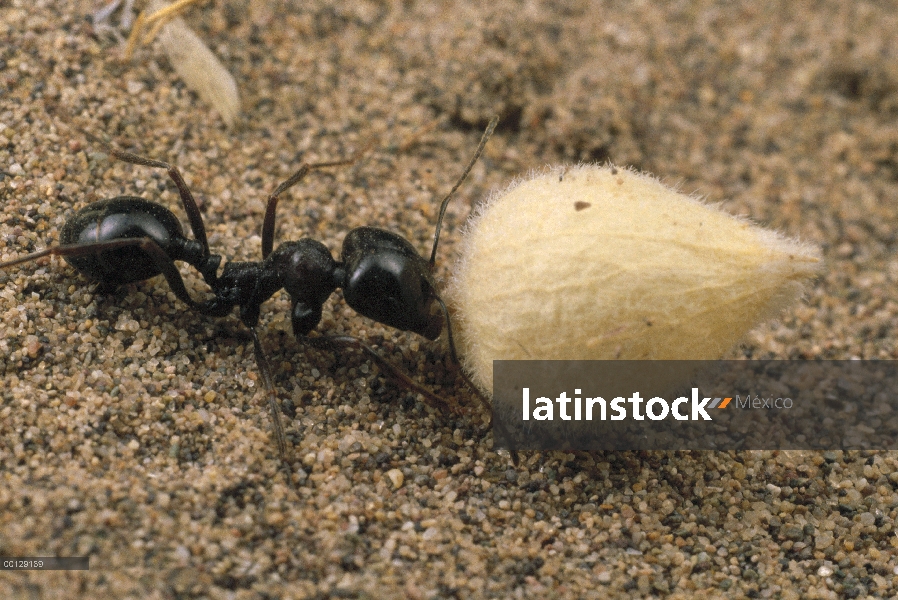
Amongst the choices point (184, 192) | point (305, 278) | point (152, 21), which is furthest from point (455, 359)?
point (152, 21)

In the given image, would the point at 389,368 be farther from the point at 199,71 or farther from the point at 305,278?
the point at 199,71

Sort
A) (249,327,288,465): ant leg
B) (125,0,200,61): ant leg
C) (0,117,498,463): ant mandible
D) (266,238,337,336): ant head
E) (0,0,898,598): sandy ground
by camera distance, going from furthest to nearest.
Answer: (125,0,200,61): ant leg < (266,238,337,336): ant head < (0,117,498,463): ant mandible < (249,327,288,465): ant leg < (0,0,898,598): sandy ground

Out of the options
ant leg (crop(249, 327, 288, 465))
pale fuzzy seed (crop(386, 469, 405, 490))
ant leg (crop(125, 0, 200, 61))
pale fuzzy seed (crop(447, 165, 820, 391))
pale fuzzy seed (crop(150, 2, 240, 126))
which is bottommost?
pale fuzzy seed (crop(386, 469, 405, 490))

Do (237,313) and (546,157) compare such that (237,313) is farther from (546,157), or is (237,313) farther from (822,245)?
(822,245)

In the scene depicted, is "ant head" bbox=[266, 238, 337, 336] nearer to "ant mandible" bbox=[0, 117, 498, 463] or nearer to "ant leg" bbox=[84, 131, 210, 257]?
"ant mandible" bbox=[0, 117, 498, 463]

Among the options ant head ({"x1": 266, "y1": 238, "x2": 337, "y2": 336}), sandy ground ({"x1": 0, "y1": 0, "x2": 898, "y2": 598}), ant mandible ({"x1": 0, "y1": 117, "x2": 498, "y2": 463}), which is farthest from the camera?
ant head ({"x1": 266, "y1": 238, "x2": 337, "y2": 336})

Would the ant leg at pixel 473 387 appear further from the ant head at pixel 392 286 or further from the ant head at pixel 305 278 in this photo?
the ant head at pixel 305 278

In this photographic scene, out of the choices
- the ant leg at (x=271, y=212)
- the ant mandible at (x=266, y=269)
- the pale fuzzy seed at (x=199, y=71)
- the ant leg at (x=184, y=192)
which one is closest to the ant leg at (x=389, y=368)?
the ant mandible at (x=266, y=269)

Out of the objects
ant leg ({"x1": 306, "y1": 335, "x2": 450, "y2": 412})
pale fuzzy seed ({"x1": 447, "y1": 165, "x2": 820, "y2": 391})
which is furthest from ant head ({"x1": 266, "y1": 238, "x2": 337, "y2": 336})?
pale fuzzy seed ({"x1": 447, "y1": 165, "x2": 820, "y2": 391})
